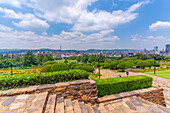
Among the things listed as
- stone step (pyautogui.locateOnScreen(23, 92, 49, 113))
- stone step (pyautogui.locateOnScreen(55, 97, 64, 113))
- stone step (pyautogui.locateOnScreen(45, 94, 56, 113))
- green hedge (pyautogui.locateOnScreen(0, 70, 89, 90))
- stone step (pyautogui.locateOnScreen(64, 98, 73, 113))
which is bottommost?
stone step (pyautogui.locateOnScreen(64, 98, 73, 113))

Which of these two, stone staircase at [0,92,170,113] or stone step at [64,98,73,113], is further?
stone step at [64,98,73,113]

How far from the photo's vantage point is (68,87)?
297 centimetres

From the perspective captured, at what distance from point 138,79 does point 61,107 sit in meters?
4.22

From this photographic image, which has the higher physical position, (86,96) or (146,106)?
(86,96)

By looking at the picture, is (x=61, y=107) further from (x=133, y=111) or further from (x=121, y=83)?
(x=121, y=83)

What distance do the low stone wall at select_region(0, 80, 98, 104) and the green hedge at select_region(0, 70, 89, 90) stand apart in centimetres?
21

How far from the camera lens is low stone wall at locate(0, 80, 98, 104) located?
2597mm

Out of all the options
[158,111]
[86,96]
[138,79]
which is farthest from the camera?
[138,79]

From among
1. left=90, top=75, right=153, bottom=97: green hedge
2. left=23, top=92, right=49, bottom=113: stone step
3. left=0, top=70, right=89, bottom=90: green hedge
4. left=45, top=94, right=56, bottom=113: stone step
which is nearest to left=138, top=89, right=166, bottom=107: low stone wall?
left=90, top=75, right=153, bottom=97: green hedge

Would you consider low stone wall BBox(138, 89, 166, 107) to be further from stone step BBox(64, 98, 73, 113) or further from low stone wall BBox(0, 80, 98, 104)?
stone step BBox(64, 98, 73, 113)

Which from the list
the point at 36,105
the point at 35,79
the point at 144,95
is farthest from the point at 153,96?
the point at 35,79

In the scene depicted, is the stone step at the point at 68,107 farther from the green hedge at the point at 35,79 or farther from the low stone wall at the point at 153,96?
the low stone wall at the point at 153,96

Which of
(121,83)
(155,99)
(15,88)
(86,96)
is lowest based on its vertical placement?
(155,99)

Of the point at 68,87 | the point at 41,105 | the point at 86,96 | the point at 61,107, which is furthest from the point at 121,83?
the point at 41,105
